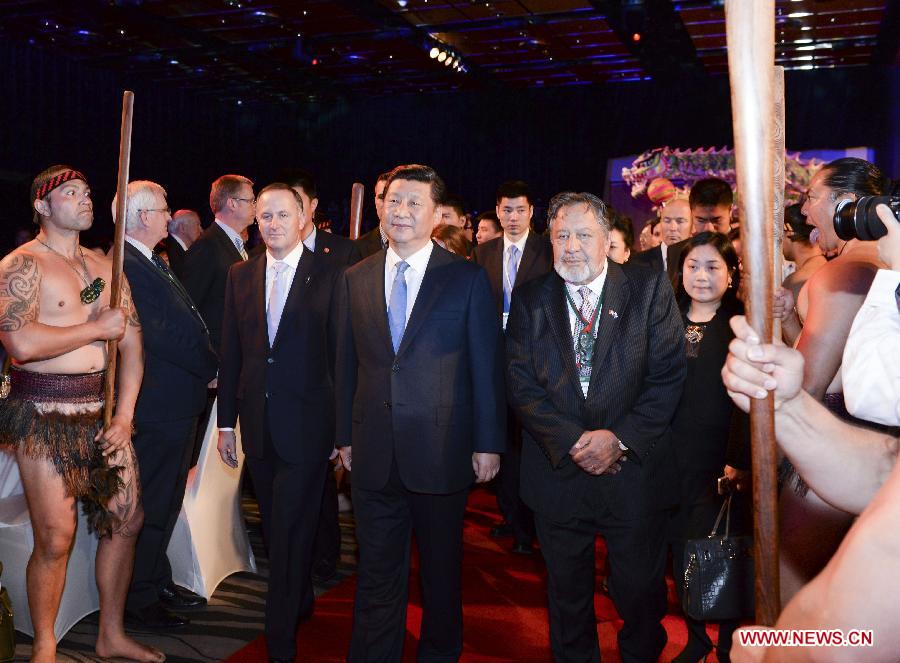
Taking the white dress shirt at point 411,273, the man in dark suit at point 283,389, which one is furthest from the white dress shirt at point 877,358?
the man in dark suit at point 283,389

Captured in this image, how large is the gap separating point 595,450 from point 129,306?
1.75m

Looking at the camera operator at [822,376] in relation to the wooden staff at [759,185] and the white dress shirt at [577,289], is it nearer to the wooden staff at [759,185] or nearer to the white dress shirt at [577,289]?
the white dress shirt at [577,289]

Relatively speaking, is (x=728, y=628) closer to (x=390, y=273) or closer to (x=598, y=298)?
(x=598, y=298)

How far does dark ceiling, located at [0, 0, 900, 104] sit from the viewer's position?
9.05 m

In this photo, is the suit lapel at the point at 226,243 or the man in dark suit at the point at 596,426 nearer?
the man in dark suit at the point at 596,426

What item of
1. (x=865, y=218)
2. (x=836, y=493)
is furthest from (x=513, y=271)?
(x=836, y=493)

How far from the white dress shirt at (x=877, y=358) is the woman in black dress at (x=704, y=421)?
5.44ft

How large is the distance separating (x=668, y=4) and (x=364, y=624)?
7690 millimetres

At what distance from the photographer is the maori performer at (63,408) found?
2740 mm

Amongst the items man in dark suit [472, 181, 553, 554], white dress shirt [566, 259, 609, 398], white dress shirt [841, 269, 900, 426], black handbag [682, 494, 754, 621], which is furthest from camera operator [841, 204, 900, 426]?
man in dark suit [472, 181, 553, 554]

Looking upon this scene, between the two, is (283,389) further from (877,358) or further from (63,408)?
(877,358)

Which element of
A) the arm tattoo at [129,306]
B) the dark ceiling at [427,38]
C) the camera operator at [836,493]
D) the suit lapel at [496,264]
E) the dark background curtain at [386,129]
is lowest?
the camera operator at [836,493]

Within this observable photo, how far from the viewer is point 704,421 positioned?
3.13m

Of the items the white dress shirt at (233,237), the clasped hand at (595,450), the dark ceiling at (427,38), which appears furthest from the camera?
the dark ceiling at (427,38)
